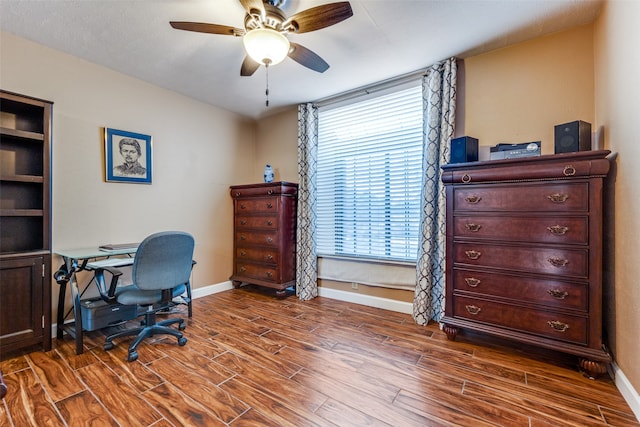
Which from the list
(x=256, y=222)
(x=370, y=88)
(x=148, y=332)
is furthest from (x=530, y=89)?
(x=148, y=332)

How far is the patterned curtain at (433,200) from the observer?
2.62 metres

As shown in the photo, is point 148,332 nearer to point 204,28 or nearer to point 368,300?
point 368,300

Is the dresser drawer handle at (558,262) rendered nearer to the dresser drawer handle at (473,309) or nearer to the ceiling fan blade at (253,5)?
the dresser drawer handle at (473,309)

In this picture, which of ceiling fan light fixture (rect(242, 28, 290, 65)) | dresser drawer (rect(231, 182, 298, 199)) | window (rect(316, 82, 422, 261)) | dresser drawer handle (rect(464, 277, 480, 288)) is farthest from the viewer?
dresser drawer (rect(231, 182, 298, 199))

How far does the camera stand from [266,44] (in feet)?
5.73

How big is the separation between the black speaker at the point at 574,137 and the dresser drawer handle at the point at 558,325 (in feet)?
3.81

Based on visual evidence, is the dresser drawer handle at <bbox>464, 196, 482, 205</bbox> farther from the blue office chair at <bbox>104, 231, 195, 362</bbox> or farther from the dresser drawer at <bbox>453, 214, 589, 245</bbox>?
the blue office chair at <bbox>104, 231, 195, 362</bbox>

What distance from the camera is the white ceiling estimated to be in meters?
1.95

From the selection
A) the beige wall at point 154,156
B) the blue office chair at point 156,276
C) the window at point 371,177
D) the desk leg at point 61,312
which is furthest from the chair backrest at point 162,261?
the window at point 371,177

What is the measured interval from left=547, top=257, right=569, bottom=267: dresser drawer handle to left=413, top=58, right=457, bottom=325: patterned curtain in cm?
83

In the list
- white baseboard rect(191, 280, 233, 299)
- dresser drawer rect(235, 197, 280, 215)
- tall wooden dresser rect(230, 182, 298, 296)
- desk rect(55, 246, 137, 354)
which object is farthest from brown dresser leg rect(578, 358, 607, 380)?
white baseboard rect(191, 280, 233, 299)

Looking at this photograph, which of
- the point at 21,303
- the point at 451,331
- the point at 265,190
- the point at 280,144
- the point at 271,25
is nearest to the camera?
the point at 271,25

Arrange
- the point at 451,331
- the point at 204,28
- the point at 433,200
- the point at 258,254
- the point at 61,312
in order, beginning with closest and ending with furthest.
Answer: the point at 204,28
the point at 451,331
the point at 61,312
the point at 433,200
the point at 258,254

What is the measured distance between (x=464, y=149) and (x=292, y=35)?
1683mm
